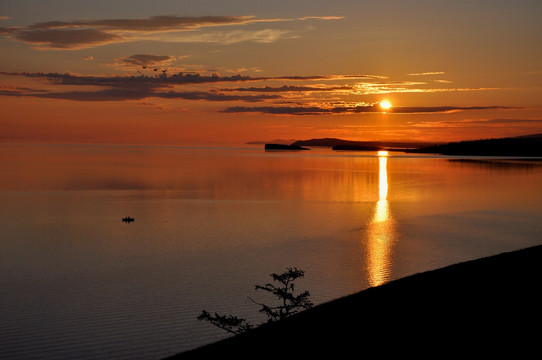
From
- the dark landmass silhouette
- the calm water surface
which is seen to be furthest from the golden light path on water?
the dark landmass silhouette

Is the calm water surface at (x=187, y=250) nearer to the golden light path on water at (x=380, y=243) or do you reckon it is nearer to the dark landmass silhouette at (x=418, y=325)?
the golden light path on water at (x=380, y=243)

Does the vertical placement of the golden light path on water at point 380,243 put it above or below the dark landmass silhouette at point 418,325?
below

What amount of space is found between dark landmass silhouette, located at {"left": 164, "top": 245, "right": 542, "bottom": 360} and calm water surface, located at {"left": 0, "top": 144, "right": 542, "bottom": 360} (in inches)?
181

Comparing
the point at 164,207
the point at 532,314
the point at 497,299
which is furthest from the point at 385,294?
the point at 164,207

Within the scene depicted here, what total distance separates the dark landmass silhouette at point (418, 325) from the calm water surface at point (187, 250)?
15.1 feet

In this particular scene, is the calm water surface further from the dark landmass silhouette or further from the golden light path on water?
the dark landmass silhouette

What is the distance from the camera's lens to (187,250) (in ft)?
114

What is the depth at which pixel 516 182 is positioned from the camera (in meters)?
93.8

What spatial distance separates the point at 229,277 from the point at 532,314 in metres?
16.2

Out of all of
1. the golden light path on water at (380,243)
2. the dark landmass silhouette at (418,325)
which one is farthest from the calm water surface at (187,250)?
the dark landmass silhouette at (418,325)

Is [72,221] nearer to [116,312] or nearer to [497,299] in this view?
[116,312]

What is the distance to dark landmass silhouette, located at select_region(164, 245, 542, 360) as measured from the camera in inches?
489

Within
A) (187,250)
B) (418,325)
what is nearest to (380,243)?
(187,250)

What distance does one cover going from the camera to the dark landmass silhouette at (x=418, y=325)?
1242 cm
